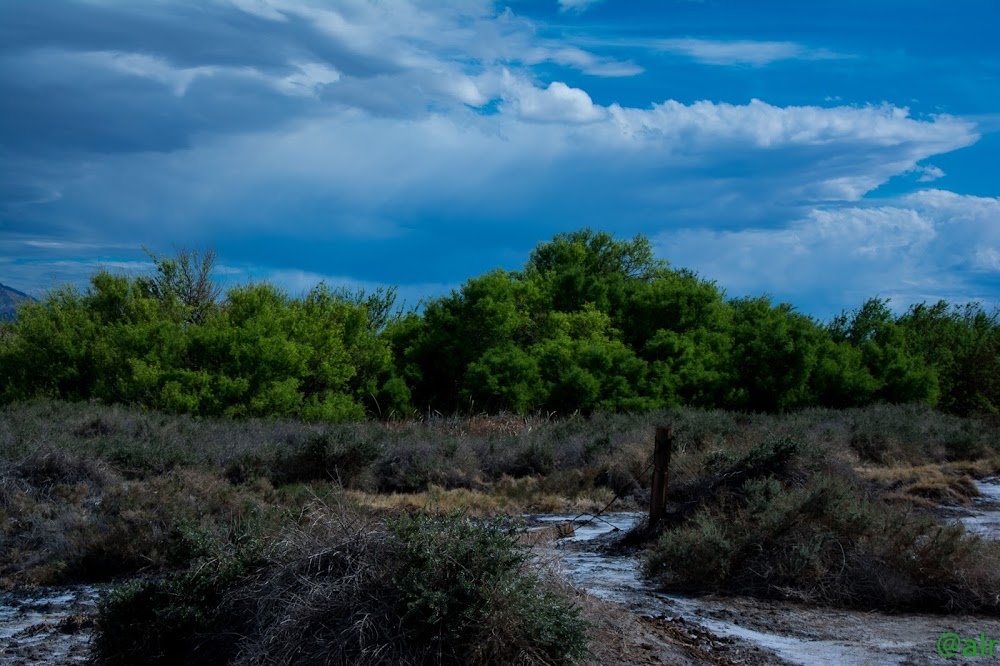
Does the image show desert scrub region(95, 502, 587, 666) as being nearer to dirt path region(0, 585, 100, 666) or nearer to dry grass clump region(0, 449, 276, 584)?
dirt path region(0, 585, 100, 666)

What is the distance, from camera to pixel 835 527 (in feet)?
31.3

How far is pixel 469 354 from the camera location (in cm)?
3169

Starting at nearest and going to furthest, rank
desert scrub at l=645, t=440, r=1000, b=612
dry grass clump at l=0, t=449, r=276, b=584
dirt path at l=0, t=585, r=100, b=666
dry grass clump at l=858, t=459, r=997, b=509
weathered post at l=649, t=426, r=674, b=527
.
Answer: dirt path at l=0, t=585, r=100, b=666, desert scrub at l=645, t=440, r=1000, b=612, dry grass clump at l=0, t=449, r=276, b=584, weathered post at l=649, t=426, r=674, b=527, dry grass clump at l=858, t=459, r=997, b=509

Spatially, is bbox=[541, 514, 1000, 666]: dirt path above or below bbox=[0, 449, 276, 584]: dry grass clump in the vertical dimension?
below

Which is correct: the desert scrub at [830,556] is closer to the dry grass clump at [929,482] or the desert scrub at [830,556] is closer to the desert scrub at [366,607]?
the desert scrub at [366,607]

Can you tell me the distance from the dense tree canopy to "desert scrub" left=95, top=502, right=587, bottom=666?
62.5ft

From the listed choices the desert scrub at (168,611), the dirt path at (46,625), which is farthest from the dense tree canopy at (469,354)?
the desert scrub at (168,611)

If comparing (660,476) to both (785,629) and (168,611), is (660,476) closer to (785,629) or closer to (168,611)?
(785,629)

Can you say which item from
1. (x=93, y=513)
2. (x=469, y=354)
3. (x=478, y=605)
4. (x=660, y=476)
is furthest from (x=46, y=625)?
(x=469, y=354)

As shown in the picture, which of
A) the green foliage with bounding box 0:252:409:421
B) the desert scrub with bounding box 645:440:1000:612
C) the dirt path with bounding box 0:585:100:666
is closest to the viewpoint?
the dirt path with bounding box 0:585:100:666

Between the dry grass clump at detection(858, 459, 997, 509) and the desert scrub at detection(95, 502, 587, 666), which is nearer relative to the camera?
the desert scrub at detection(95, 502, 587, 666)

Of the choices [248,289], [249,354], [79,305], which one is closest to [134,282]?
[79,305]

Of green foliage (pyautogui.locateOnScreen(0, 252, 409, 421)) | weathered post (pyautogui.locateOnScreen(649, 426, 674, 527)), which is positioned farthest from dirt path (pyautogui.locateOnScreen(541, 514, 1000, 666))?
green foliage (pyautogui.locateOnScreen(0, 252, 409, 421))

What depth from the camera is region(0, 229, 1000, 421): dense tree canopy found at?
27.0 meters
